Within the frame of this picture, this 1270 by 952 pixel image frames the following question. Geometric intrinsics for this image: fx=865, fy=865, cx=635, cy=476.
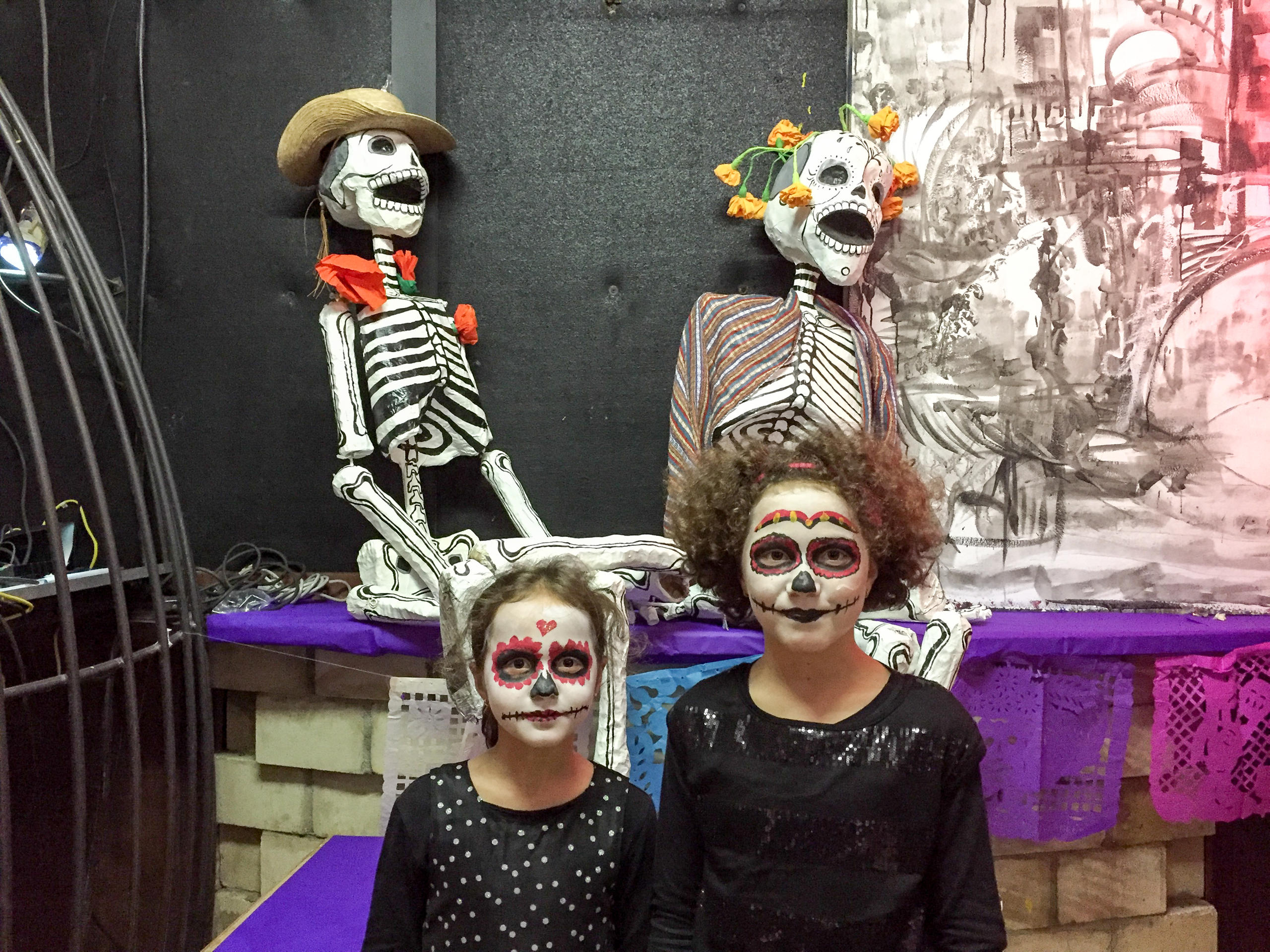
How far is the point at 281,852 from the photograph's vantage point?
6.36 ft

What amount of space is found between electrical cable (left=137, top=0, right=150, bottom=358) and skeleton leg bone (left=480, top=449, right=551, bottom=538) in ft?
3.06

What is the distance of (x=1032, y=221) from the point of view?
6.89 ft

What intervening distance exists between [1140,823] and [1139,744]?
0.20m

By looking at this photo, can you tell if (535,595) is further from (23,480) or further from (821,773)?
(23,480)

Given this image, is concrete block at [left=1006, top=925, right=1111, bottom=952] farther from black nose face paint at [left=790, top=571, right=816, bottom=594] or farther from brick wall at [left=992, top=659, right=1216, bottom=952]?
black nose face paint at [left=790, top=571, right=816, bottom=594]

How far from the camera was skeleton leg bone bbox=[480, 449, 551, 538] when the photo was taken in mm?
1948

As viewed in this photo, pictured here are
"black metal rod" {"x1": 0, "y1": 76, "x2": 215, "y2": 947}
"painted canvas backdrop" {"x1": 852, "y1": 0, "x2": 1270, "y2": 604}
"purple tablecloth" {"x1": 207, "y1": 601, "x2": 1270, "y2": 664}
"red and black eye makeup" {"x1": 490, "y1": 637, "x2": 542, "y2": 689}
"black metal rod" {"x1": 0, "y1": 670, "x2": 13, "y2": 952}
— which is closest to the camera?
"red and black eye makeup" {"x1": 490, "y1": 637, "x2": 542, "y2": 689}

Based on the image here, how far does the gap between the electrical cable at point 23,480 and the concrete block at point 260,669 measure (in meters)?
0.40

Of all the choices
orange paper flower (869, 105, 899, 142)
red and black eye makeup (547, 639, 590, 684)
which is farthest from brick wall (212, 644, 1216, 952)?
orange paper flower (869, 105, 899, 142)

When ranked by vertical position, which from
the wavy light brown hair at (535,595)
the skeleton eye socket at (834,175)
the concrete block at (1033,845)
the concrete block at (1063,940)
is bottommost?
the concrete block at (1063,940)

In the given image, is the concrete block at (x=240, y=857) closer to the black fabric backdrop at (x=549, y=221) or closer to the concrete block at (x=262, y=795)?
the concrete block at (x=262, y=795)

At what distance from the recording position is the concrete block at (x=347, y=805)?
190 cm

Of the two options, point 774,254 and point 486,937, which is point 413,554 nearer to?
point 486,937

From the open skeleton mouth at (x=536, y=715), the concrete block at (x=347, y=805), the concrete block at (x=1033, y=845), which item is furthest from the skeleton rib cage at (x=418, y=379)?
the concrete block at (x=1033, y=845)
